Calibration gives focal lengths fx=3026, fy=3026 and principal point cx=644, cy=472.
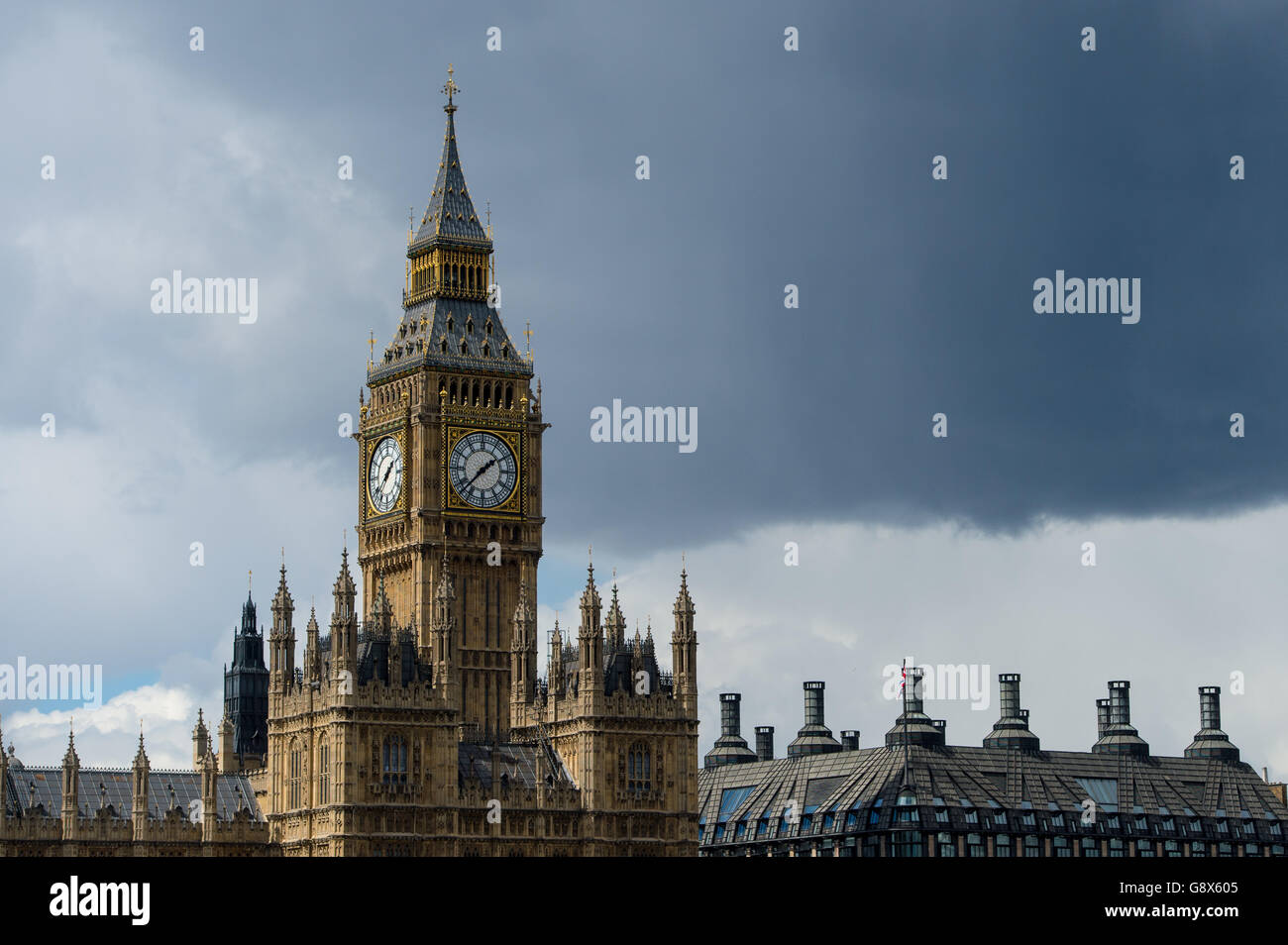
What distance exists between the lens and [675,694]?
183 m

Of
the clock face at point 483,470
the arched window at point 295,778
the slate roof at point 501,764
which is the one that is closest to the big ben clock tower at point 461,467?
the clock face at point 483,470

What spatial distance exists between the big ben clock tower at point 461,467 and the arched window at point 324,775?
724 inches

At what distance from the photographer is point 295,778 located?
6944 inches

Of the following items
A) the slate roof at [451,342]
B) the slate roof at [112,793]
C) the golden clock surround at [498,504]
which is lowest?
the slate roof at [112,793]

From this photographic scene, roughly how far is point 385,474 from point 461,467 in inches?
226

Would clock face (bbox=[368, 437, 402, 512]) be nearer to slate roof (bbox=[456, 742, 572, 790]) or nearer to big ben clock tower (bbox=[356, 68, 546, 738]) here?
big ben clock tower (bbox=[356, 68, 546, 738])

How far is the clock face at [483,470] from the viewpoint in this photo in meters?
195

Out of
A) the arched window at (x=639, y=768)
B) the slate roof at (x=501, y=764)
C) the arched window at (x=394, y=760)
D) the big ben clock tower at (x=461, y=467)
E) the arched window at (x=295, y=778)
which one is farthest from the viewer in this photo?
the big ben clock tower at (x=461, y=467)

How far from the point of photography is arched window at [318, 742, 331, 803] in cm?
17275

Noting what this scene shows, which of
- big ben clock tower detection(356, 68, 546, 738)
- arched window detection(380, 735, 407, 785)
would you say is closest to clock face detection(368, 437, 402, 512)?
big ben clock tower detection(356, 68, 546, 738)

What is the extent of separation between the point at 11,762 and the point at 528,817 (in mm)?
30098

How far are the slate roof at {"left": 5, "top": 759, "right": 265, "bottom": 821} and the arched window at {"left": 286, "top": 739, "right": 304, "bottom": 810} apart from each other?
9.72 feet

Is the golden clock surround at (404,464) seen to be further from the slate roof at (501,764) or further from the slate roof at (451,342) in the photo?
the slate roof at (501,764)
